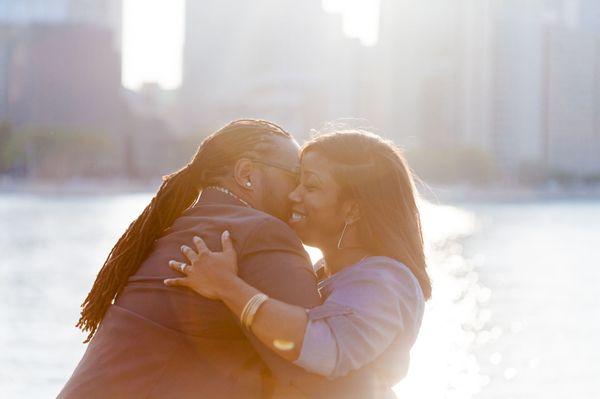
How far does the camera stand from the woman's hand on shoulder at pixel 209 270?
2330mm

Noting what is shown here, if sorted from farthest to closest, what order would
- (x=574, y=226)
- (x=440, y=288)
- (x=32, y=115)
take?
(x=32, y=115) < (x=574, y=226) < (x=440, y=288)

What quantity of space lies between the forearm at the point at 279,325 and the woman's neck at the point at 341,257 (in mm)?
349

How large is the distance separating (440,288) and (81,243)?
490 inches

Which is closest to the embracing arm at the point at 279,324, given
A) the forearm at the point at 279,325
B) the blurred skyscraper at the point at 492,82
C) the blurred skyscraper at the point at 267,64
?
the forearm at the point at 279,325

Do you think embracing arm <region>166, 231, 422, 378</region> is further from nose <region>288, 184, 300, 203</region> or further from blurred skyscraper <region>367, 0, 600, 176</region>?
blurred skyscraper <region>367, 0, 600, 176</region>

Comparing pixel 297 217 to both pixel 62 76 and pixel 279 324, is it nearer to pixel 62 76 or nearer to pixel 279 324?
pixel 279 324

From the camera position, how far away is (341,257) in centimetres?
264

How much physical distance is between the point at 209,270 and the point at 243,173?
1.18 feet

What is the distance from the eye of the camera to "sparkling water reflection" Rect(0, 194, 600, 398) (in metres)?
8.95

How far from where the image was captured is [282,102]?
135 meters

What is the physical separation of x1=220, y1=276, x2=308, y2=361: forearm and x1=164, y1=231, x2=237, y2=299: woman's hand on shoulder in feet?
0.20

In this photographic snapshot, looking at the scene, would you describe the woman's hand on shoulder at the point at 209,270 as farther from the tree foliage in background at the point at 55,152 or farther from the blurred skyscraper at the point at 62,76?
the blurred skyscraper at the point at 62,76

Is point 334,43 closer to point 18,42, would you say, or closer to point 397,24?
point 397,24

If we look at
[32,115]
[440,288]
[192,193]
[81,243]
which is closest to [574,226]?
[81,243]
